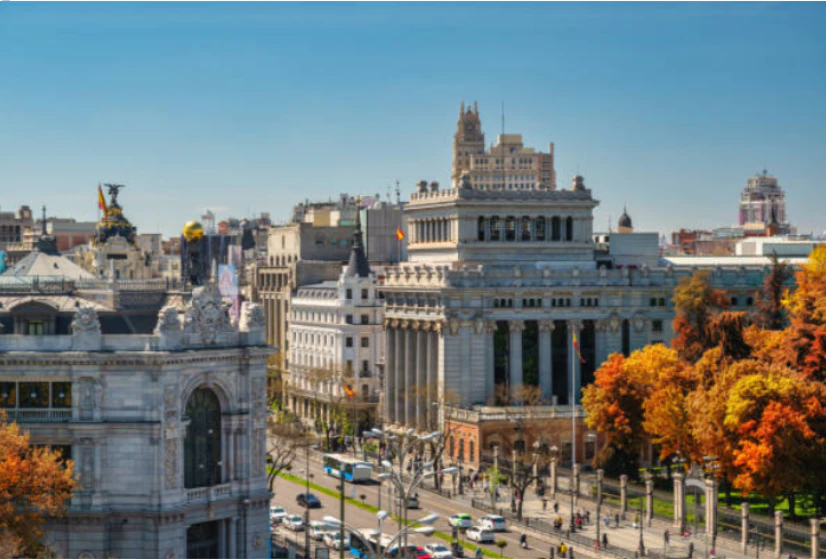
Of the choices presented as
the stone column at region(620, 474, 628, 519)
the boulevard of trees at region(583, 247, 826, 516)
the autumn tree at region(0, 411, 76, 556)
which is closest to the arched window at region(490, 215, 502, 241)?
the boulevard of trees at region(583, 247, 826, 516)

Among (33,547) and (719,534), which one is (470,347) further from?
(33,547)

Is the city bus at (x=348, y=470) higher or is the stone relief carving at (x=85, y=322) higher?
the stone relief carving at (x=85, y=322)

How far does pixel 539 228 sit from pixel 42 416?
267 feet

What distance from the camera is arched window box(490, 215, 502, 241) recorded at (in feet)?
547

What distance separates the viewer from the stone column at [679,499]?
11862 cm

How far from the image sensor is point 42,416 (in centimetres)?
9544

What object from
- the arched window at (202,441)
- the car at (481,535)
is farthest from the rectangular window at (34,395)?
the car at (481,535)

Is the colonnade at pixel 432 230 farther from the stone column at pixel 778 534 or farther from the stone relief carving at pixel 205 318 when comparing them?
the stone relief carving at pixel 205 318

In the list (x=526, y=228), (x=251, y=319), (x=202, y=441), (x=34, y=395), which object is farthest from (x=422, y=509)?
(x=526, y=228)

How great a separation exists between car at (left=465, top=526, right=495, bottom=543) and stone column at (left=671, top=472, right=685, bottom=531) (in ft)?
42.8

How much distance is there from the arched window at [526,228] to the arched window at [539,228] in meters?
0.73

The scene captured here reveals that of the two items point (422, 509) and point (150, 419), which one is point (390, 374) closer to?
point (422, 509)

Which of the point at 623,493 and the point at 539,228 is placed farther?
the point at 539,228

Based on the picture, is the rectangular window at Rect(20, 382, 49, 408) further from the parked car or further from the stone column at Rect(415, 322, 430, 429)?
the stone column at Rect(415, 322, 430, 429)
